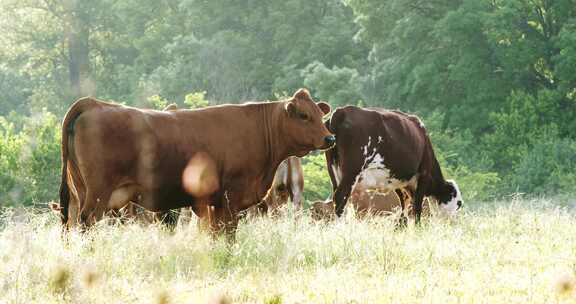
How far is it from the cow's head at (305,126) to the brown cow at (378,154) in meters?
1.89

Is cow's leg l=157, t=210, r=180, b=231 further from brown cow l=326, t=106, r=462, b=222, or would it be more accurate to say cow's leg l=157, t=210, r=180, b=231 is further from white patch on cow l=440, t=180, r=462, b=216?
white patch on cow l=440, t=180, r=462, b=216

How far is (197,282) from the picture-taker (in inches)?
243

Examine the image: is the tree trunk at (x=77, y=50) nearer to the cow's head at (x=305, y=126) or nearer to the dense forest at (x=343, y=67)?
the dense forest at (x=343, y=67)

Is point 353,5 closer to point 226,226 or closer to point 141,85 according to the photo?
point 141,85

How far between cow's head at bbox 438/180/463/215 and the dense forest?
278 inches

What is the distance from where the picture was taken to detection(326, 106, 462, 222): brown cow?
10258 millimetres

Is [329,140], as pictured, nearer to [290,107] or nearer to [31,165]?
[290,107]

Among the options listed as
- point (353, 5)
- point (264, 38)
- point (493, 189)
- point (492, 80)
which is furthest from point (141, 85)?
point (493, 189)

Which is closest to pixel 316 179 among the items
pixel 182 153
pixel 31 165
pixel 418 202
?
pixel 31 165

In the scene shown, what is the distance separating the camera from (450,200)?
40.0ft

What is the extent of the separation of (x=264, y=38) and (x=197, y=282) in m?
33.9

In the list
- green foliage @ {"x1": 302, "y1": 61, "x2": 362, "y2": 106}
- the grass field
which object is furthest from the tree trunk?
the grass field

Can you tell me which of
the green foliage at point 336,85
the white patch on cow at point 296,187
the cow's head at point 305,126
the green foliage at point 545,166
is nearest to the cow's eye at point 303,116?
the cow's head at point 305,126

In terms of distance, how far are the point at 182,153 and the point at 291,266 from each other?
1.55 meters
